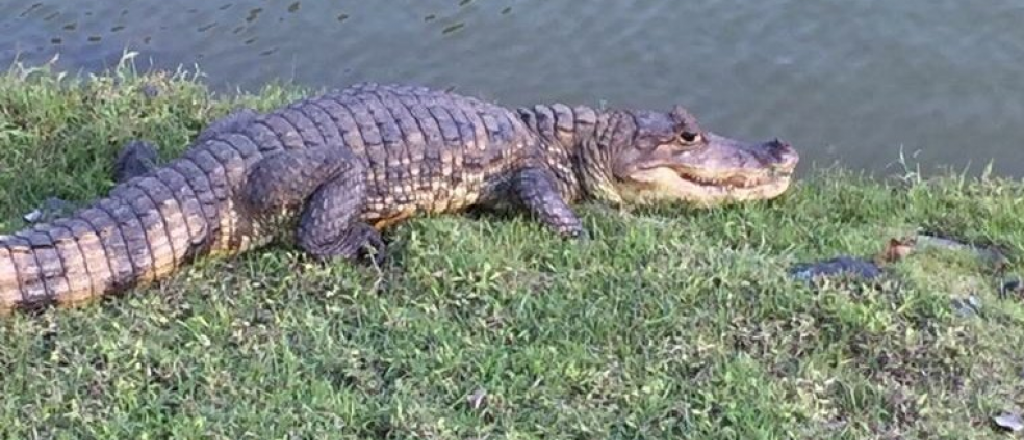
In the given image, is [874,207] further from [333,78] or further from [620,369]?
[333,78]

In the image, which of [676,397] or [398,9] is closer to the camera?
[676,397]

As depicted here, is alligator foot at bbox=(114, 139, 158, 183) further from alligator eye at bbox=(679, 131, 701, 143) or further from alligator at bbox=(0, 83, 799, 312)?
alligator eye at bbox=(679, 131, 701, 143)

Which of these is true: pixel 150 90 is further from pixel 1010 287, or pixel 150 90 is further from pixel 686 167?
pixel 1010 287

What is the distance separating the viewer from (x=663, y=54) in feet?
25.9

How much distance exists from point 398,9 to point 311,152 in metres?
3.55

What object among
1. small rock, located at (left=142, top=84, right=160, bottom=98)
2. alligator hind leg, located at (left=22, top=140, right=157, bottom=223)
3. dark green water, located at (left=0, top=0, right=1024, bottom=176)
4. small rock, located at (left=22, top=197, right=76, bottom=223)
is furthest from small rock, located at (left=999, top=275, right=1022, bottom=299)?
small rock, located at (left=142, top=84, right=160, bottom=98)

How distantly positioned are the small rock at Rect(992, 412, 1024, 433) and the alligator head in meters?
1.98

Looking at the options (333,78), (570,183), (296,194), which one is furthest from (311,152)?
(333,78)

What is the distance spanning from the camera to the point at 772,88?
7555 millimetres

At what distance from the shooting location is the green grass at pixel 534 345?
4.05m

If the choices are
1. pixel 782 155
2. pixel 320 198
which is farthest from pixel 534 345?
pixel 782 155

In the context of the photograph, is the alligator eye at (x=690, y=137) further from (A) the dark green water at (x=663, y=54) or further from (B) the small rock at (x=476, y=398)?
(B) the small rock at (x=476, y=398)

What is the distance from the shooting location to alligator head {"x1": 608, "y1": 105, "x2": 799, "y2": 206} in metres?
5.95

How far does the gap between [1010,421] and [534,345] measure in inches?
56.4
